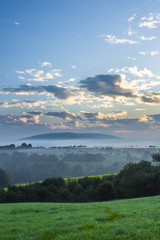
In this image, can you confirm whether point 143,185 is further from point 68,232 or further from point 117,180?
point 68,232

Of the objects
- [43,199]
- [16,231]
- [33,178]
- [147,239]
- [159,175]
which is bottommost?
[33,178]

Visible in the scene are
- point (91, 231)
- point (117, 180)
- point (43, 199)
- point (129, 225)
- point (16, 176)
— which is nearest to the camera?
point (91, 231)

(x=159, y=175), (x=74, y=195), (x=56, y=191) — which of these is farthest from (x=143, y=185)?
(x=56, y=191)

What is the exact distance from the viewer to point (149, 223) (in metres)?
12.3

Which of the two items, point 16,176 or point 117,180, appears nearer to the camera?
point 117,180

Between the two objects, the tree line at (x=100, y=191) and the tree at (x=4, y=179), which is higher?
the tree line at (x=100, y=191)

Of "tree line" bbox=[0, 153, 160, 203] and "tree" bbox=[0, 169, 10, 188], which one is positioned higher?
"tree line" bbox=[0, 153, 160, 203]

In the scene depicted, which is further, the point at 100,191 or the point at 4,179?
the point at 4,179

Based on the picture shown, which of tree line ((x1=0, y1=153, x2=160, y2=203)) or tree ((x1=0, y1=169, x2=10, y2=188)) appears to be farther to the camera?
tree ((x1=0, y1=169, x2=10, y2=188))

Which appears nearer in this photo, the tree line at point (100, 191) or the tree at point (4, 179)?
the tree line at point (100, 191)

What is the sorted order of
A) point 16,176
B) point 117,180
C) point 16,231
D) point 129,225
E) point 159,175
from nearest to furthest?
point 129,225 < point 16,231 < point 159,175 < point 117,180 < point 16,176

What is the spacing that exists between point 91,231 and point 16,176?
7099 inches

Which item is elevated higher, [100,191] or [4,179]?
[100,191]

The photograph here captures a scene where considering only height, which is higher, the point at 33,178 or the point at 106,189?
the point at 106,189
